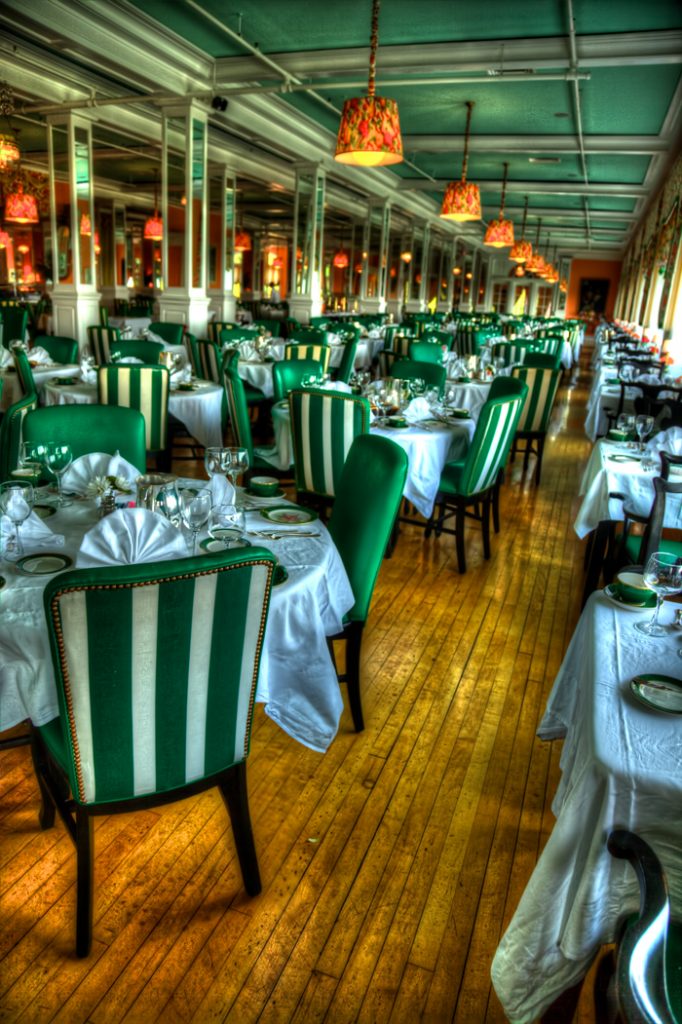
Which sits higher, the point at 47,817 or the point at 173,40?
the point at 173,40

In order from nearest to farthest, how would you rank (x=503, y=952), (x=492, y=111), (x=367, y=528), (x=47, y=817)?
(x=503, y=952) → (x=47, y=817) → (x=367, y=528) → (x=492, y=111)

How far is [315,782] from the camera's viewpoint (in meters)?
2.22

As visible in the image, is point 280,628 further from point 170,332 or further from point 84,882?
point 170,332

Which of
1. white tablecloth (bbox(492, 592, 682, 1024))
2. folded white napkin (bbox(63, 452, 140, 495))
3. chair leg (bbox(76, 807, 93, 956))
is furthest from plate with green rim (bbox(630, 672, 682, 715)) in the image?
folded white napkin (bbox(63, 452, 140, 495))

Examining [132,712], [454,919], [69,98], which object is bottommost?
[454,919]

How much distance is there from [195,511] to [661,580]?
1.15 metres

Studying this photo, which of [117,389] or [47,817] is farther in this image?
[117,389]

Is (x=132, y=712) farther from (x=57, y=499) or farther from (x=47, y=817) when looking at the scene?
(x=57, y=499)

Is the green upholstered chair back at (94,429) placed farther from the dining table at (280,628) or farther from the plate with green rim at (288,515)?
the plate with green rim at (288,515)

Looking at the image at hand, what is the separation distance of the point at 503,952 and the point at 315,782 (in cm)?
97

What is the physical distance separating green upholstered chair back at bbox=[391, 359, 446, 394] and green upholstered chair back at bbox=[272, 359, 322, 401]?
786mm

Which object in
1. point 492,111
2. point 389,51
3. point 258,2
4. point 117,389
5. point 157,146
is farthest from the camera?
point 157,146

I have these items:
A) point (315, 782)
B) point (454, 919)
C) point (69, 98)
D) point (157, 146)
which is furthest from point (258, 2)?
point (454, 919)

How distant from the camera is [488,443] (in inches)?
144
